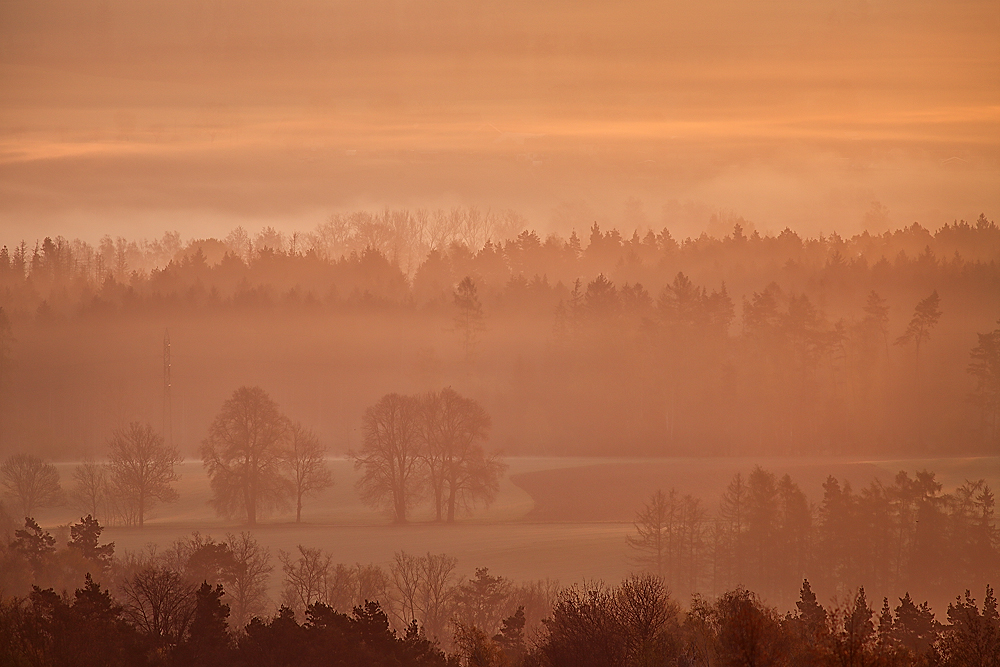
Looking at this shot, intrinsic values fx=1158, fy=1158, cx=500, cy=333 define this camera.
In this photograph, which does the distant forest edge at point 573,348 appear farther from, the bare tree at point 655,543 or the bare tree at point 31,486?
the bare tree at point 655,543

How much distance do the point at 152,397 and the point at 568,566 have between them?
8586 centimetres

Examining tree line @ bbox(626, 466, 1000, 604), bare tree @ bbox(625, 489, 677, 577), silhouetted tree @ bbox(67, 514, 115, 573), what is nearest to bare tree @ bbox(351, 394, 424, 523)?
bare tree @ bbox(625, 489, 677, 577)

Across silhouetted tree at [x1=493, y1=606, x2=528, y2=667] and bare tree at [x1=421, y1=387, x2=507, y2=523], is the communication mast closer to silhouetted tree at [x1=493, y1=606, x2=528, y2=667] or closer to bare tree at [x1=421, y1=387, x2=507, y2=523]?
bare tree at [x1=421, y1=387, x2=507, y2=523]

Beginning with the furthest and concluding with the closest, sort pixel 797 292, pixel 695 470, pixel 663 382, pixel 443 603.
→ pixel 797 292 → pixel 663 382 → pixel 695 470 → pixel 443 603

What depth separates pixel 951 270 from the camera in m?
148

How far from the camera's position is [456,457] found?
299 feet

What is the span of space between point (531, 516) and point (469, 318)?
56311 millimetres

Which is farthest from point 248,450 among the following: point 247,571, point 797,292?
point 797,292

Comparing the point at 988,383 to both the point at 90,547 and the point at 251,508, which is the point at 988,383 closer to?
the point at 251,508

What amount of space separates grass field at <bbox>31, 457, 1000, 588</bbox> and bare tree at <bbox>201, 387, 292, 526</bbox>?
1.57 metres

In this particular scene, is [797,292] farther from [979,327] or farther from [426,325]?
[426,325]

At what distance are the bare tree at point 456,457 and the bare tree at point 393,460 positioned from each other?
116 cm

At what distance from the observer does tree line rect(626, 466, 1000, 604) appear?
6750 cm

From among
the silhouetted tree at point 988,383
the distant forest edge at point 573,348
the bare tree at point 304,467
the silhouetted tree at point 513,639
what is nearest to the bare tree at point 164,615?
the silhouetted tree at point 513,639
